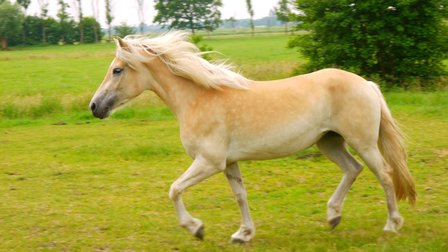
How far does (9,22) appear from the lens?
70.2 metres

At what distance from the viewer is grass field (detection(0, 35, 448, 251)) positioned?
5.73m

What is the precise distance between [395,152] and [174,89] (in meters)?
2.36

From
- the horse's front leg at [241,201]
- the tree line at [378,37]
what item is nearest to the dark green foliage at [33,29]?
the tree line at [378,37]

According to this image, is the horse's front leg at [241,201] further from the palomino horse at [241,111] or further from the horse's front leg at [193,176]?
the horse's front leg at [193,176]

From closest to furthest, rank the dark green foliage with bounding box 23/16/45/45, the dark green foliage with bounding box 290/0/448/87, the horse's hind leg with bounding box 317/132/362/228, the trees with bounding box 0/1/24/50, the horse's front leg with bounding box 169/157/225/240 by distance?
the horse's front leg with bounding box 169/157/225/240 → the horse's hind leg with bounding box 317/132/362/228 → the dark green foliage with bounding box 290/0/448/87 → the trees with bounding box 0/1/24/50 → the dark green foliage with bounding box 23/16/45/45

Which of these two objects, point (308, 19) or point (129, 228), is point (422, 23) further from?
point (129, 228)

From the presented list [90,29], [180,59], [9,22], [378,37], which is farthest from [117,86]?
[90,29]

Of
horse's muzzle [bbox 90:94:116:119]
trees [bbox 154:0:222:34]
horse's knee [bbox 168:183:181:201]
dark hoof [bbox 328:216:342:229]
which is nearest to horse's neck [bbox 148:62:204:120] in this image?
horse's muzzle [bbox 90:94:116:119]

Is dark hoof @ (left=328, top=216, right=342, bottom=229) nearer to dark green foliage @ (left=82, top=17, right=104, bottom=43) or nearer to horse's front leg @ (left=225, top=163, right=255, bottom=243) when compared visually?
horse's front leg @ (left=225, top=163, right=255, bottom=243)

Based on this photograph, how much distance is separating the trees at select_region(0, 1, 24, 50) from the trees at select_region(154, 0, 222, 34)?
59.9ft

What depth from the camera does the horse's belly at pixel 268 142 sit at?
17.8ft

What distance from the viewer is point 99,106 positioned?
562cm

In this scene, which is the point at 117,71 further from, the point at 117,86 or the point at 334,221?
the point at 334,221

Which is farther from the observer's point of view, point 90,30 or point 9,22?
point 90,30
